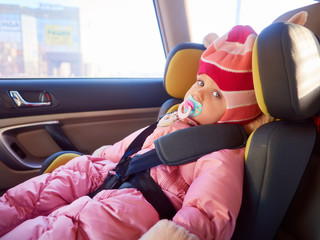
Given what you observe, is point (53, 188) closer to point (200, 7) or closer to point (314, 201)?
point (314, 201)

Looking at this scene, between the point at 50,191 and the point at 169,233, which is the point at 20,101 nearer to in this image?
the point at 50,191

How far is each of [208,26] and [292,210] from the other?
58.1 inches

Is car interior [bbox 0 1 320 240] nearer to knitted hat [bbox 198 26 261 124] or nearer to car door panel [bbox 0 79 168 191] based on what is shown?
car door panel [bbox 0 79 168 191]

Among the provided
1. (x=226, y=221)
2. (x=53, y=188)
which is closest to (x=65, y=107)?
(x=53, y=188)

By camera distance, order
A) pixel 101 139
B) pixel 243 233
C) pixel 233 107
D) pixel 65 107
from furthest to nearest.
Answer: pixel 101 139
pixel 65 107
pixel 233 107
pixel 243 233

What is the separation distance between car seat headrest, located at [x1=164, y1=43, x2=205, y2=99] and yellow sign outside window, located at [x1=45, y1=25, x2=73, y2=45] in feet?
3.15

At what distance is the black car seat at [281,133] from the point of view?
2.49 ft

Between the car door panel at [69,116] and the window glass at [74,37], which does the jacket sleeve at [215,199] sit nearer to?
the car door panel at [69,116]

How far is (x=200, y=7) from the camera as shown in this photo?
2.02 m

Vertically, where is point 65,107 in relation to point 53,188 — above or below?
above

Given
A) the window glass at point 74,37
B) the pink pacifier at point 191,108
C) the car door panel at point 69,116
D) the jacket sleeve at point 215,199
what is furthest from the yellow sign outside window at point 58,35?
the jacket sleeve at point 215,199

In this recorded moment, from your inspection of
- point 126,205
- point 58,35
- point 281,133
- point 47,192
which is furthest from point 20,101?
point 281,133

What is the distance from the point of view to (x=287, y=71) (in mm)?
748

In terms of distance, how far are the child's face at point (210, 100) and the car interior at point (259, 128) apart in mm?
206
